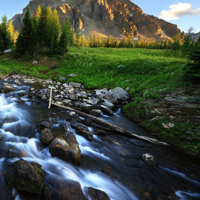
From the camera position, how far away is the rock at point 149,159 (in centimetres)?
576

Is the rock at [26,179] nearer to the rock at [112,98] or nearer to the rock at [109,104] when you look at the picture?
the rock at [109,104]

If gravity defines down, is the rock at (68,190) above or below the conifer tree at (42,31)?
below

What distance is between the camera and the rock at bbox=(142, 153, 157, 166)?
576cm

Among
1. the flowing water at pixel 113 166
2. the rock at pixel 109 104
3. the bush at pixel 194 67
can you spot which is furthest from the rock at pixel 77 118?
the bush at pixel 194 67

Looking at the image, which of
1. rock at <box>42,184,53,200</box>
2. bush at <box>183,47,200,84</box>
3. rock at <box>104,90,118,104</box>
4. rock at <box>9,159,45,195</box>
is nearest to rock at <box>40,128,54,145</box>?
rock at <box>9,159,45,195</box>

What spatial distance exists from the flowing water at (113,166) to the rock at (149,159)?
A: 151 millimetres

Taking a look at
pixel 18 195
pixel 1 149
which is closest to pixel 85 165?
pixel 18 195

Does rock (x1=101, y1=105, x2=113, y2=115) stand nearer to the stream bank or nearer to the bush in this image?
the stream bank

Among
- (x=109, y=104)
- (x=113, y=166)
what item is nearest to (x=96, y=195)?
(x=113, y=166)

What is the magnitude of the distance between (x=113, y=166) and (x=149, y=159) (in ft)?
5.61

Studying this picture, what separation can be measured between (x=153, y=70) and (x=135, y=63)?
4133mm

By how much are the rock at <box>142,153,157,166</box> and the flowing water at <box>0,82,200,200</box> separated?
151 millimetres

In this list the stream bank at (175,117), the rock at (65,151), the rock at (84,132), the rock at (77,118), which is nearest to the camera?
the rock at (65,151)

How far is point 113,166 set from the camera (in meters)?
5.59
